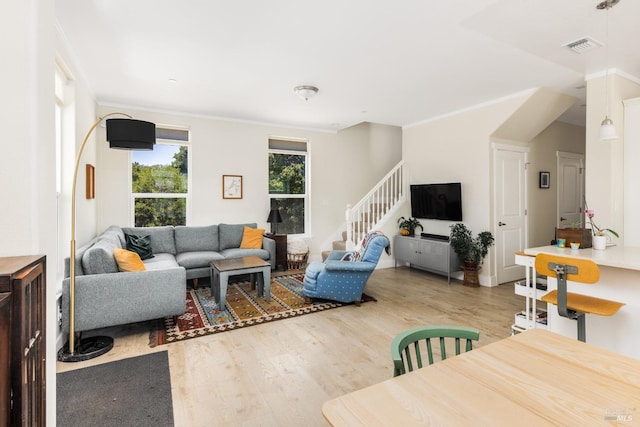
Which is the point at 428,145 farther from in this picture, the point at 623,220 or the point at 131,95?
the point at 131,95

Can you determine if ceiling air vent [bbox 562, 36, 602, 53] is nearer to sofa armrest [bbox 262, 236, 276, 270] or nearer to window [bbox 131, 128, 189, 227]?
sofa armrest [bbox 262, 236, 276, 270]

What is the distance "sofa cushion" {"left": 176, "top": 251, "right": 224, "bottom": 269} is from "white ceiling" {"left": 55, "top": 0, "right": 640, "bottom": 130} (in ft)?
7.57

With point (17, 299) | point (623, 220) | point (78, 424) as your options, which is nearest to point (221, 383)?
point (78, 424)

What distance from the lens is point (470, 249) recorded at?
4758mm

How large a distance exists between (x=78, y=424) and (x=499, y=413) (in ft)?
7.40

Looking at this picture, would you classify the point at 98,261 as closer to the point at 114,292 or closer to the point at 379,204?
the point at 114,292

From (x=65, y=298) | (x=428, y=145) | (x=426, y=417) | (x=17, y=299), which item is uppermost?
(x=428, y=145)

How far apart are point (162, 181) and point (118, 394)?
3812 mm

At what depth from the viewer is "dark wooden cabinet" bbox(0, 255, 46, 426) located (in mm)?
817

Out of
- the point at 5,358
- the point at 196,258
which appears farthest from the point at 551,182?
the point at 5,358

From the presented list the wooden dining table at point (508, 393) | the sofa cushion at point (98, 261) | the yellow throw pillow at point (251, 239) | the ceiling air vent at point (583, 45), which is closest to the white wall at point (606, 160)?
the ceiling air vent at point (583, 45)

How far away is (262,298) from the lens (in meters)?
4.13

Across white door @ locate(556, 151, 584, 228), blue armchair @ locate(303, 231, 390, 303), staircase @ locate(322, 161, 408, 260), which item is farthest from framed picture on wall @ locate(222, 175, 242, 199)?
white door @ locate(556, 151, 584, 228)

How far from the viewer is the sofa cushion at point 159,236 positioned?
4.79m
